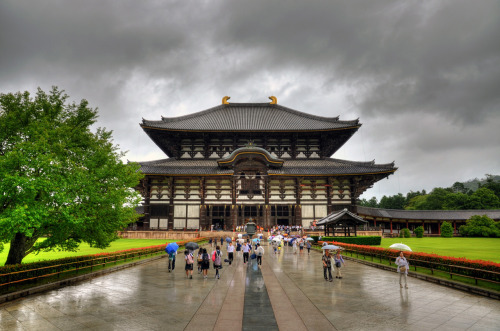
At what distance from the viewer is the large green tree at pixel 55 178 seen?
1167cm

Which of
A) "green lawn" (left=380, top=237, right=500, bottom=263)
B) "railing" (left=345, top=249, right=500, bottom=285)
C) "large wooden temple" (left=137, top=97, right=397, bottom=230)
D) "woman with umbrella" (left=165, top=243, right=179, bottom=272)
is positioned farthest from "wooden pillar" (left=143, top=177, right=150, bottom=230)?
"railing" (left=345, top=249, right=500, bottom=285)

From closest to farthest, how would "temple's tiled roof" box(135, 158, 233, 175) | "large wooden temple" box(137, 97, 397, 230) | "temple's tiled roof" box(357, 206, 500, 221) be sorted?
"temple's tiled roof" box(135, 158, 233, 175)
"large wooden temple" box(137, 97, 397, 230)
"temple's tiled roof" box(357, 206, 500, 221)

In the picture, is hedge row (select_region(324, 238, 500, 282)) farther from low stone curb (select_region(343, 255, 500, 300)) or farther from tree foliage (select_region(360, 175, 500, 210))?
tree foliage (select_region(360, 175, 500, 210))

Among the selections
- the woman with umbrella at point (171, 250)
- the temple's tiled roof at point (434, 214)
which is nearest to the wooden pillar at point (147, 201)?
the woman with umbrella at point (171, 250)

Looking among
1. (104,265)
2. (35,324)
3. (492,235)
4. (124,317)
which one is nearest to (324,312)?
(124,317)

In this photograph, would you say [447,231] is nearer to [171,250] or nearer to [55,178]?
[171,250]

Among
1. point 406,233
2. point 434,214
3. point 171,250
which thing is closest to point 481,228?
point 434,214

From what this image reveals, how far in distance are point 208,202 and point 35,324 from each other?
34357mm

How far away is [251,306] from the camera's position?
30.6 feet

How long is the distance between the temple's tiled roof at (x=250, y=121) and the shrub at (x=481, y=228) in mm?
25411

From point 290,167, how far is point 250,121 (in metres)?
11.6

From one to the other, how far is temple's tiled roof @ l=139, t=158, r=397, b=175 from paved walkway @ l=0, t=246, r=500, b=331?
27.0 m

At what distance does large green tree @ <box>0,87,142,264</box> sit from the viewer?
1167 cm

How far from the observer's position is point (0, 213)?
38.0ft
